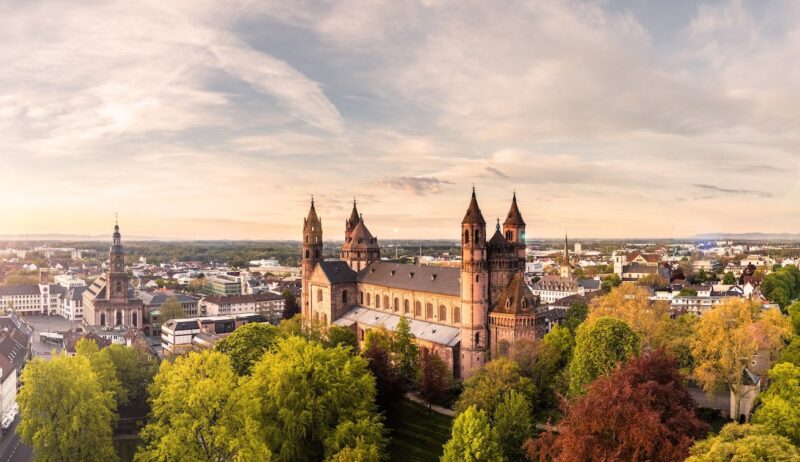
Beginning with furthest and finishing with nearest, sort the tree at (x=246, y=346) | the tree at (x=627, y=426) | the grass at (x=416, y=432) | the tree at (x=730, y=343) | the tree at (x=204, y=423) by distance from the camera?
1. the tree at (x=246, y=346)
2. the tree at (x=730, y=343)
3. the grass at (x=416, y=432)
4. the tree at (x=204, y=423)
5. the tree at (x=627, y=426)

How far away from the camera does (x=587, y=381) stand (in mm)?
58750

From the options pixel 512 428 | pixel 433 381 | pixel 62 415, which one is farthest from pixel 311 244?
pixel 512 428

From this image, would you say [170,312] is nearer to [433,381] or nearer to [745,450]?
[433,381]

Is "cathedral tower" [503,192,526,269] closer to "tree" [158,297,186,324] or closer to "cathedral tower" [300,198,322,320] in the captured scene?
"cathedral tower" [300,198,322,320]

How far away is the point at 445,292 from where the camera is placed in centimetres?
8269

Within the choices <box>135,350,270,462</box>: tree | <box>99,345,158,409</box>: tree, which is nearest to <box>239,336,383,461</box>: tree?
<box>135,350,270,462</box>: tree

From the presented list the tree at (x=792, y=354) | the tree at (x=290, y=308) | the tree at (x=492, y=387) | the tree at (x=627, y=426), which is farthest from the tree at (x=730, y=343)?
the tree at (x=290, y=308)

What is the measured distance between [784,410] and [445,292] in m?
44.7

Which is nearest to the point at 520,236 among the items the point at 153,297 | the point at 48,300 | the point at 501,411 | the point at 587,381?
→ the point at 587,381

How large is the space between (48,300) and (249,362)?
13555cm

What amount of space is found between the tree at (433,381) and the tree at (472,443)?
2310 cm

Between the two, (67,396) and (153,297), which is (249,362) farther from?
(153,297)

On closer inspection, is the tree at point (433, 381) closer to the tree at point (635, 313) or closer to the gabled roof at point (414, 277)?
the gabled roof at point (414, 277)

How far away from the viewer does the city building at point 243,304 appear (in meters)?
149
